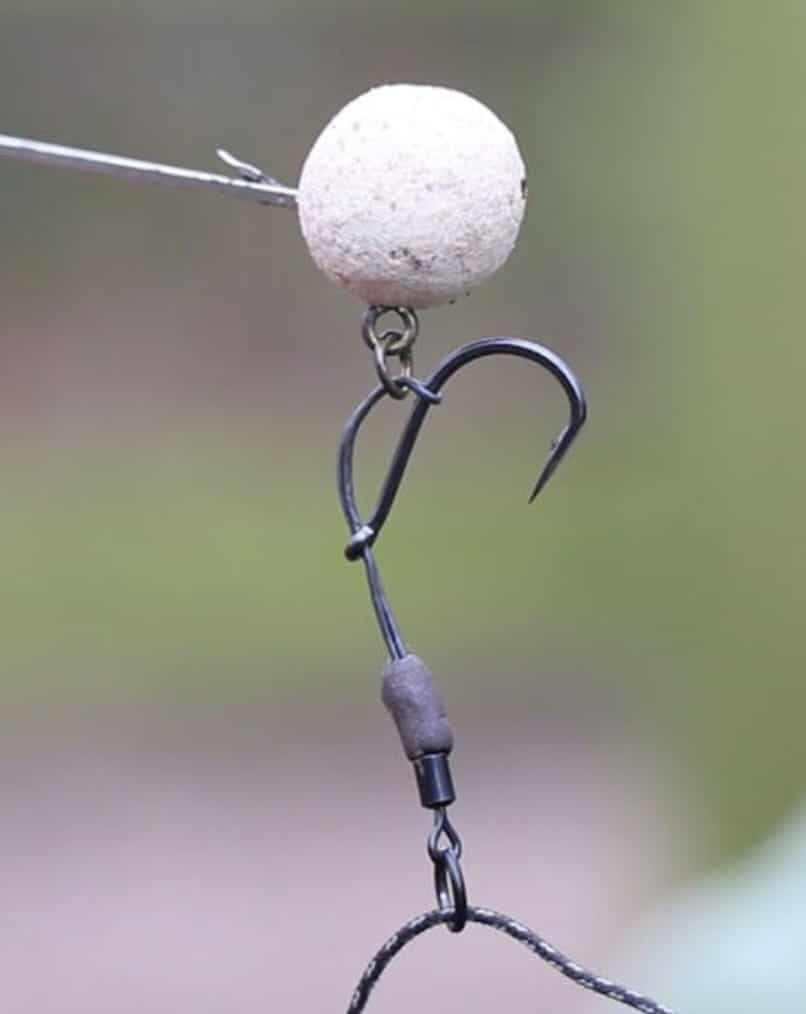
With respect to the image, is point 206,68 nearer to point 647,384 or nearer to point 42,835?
point 647,384

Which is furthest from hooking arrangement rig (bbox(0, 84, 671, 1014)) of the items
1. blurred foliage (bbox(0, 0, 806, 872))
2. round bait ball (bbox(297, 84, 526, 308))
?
blurred foliage (bbox(0, 0, 806, 872))

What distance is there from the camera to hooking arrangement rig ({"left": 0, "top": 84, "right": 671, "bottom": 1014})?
12.4 inches

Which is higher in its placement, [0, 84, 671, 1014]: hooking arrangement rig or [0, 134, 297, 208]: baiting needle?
[0, 134, 297, 208]: baiting needle

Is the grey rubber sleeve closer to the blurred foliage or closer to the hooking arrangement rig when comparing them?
the hooking arrangement rig

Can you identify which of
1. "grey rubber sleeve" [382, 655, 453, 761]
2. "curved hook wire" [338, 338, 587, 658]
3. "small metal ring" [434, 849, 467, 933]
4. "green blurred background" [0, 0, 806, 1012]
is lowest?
"small metal ring" [434, 849, 467, 933]

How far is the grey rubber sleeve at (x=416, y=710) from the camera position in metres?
0.33

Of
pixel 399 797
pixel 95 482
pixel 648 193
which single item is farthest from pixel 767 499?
pixel 95 482

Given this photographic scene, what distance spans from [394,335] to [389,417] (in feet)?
2.57

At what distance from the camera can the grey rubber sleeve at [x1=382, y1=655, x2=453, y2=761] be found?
33cm

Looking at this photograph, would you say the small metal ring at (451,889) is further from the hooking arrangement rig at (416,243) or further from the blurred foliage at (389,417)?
the blurred foliage at (389,417)

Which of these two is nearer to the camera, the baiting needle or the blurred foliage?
the baiting needle

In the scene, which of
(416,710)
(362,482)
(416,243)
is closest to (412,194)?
(416,243)

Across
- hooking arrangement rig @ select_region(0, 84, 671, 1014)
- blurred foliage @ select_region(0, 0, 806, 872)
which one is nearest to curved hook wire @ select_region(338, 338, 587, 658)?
hooking arrangement rig @ select_region(0, 84, 671, 1014)

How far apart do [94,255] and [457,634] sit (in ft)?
1.53
